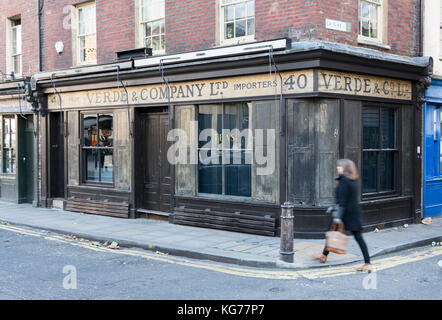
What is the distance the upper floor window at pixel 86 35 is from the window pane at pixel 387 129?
8.19 meters

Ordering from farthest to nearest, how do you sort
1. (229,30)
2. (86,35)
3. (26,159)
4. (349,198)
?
(26,159) < (86,35) < (229,30) < (349,198)

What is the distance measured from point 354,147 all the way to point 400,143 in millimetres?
1954

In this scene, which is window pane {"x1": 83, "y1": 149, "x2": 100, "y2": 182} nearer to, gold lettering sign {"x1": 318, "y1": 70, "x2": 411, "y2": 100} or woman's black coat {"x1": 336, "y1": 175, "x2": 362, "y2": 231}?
gold lettering sign {"x1": 318, "y1": 70, "x2": 411, "y2": 100}

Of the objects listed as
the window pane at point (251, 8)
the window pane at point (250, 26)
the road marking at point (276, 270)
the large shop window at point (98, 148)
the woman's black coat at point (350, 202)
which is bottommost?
the road marking at point (276, 270)

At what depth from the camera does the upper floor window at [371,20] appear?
11141 millimetres

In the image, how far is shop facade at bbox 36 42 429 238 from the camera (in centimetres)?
1002

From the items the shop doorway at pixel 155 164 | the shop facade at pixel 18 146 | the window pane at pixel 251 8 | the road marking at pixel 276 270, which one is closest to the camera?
the road marking at pixel 276 270

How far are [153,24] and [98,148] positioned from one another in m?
3.81

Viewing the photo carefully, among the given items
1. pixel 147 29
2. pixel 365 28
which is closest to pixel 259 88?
pixel 365 28

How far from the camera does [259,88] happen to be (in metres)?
10.5

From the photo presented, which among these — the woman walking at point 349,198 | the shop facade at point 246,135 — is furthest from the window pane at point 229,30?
the woman walking at point 349,198

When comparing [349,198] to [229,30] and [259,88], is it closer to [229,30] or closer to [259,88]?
[259,88]

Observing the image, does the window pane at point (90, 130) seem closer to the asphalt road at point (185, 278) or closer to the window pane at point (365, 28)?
the asphalt road at point (185, 278)
